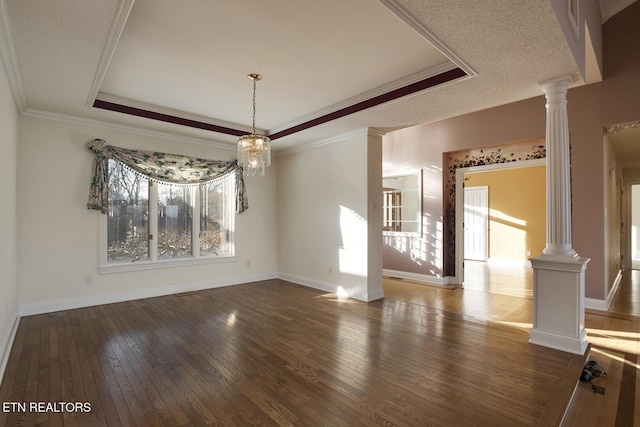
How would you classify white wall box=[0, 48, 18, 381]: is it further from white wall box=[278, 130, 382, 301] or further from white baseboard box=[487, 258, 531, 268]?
white baseboard box=[487, 258, 531, 268]

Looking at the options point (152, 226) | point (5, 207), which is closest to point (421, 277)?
point (152, 226)

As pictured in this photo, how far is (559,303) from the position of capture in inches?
119

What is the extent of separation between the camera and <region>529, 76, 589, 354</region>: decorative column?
296 cm

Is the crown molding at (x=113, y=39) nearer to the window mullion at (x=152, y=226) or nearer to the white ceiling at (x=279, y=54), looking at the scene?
the white ceiling at (x=279, y=54)

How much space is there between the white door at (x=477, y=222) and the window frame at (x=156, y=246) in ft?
21.9

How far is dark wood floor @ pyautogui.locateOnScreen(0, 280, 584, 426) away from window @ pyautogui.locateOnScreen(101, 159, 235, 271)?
98 cm

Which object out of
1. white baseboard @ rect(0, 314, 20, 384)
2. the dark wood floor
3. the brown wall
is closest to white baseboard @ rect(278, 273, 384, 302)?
the dark wood floor

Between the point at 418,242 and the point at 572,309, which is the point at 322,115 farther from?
the point at 572,309

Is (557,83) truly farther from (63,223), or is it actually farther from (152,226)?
(63,223)

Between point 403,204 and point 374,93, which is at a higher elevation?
point 374,93

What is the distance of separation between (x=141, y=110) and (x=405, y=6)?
3.80 metres

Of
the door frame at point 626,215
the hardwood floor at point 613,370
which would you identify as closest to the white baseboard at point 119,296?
the hardwood floor at point 613,370

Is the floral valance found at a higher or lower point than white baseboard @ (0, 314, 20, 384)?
higher

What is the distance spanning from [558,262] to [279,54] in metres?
3.34
